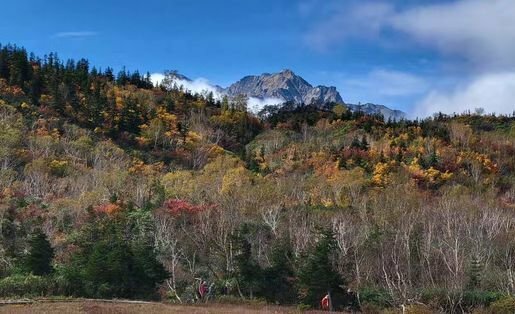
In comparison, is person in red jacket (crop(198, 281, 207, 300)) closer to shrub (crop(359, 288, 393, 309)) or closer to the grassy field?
the grassy field

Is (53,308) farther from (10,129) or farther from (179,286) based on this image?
(10,129)

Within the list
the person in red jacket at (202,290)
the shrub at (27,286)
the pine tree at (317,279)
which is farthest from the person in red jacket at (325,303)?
the shrub at (27,286)

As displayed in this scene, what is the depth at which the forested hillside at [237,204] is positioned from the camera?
106ft

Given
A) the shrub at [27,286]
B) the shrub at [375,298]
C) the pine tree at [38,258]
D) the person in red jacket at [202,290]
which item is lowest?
the shrub at [375,298]

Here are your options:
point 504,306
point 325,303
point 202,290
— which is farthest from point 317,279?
point 504,306

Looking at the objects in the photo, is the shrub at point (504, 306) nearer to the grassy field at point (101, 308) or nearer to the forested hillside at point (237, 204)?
the forested hillside at point (237, 204)

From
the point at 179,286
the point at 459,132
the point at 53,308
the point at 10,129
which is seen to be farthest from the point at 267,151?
the point at 53,308

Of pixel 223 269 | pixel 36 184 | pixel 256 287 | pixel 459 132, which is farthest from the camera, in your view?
pixel 459 132

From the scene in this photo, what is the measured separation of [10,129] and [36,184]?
21.9 metres

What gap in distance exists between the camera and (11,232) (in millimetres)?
45875

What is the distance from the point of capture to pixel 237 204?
53688 millimetres

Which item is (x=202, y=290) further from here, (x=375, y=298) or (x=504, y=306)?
(x=504, y=306)

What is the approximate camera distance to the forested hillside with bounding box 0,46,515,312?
3219 centimetres

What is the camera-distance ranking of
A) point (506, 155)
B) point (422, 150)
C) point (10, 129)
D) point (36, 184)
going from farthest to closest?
point (506, 155), point (422, 150), point (10, 129), point (36, 184)
